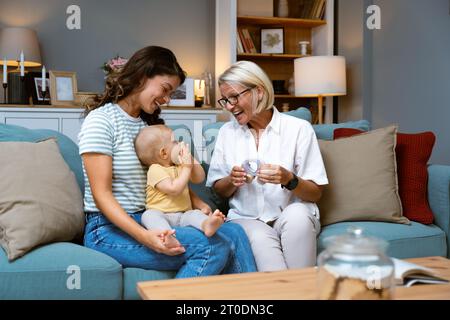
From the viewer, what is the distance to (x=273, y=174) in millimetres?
1942

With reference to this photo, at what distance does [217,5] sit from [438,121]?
6.82ft

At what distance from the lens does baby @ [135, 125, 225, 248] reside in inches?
73.6

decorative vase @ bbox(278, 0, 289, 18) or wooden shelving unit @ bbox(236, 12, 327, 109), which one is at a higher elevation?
decorative vase @ bbox(278, 0, 289, 18)

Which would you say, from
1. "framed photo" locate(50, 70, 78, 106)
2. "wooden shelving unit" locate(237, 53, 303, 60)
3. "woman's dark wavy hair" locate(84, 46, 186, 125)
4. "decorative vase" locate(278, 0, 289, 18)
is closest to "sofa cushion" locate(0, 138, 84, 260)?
"woman's dark wavy hair" locate(84, 46, 186, 125)

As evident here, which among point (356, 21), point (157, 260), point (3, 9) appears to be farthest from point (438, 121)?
point (3, 9)

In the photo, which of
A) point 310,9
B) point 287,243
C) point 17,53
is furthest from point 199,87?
point 287,243

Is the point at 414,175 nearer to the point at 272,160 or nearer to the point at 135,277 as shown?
the point at 272,160

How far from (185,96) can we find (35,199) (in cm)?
271

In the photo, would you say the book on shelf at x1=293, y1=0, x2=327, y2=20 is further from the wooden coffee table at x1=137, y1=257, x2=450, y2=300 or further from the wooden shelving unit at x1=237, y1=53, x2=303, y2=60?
the wooden coffee table at x1=137, y1=257, x2=450, y2=300

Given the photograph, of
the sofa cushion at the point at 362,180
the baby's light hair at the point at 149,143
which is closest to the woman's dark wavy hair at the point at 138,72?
the baby's light hair at the point at 149,143

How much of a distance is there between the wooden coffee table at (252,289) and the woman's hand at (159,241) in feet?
1.05

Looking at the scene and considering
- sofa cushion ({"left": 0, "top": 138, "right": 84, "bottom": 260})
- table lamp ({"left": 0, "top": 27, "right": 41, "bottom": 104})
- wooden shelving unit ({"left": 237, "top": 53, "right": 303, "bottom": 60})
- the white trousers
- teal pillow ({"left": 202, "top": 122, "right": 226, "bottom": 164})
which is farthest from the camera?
wooden shelving unit ({"left": 237, "top": 53, "right": 303, "bottom": 60})

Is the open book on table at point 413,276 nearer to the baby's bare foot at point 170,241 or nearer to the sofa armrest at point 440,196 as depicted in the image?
the baby's bare foot at point 170,241

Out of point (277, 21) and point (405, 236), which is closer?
point (405, 236)
